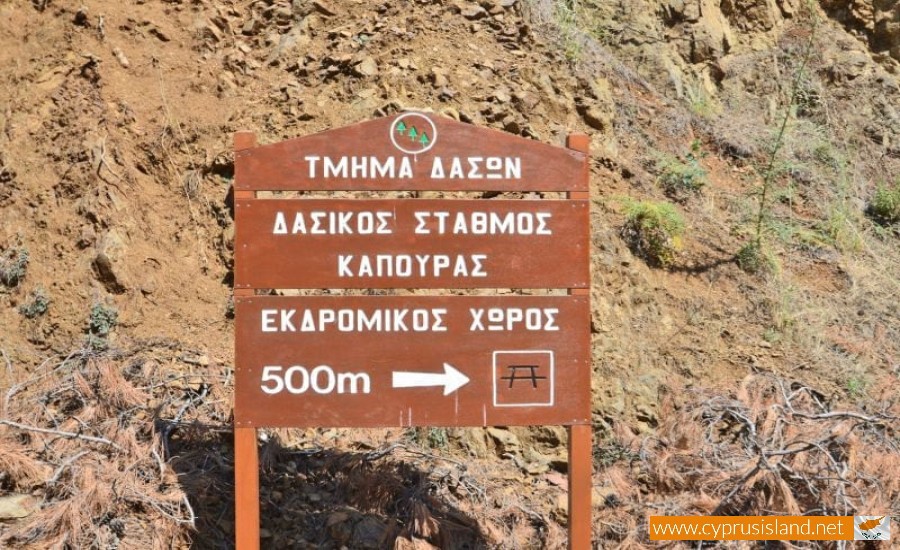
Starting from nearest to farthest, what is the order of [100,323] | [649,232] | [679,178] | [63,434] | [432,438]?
1. [63,434]
2. [432,438]
3. [100,323]
4. [649,232]
5. [679,178]

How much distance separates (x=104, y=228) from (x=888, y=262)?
6.74 m

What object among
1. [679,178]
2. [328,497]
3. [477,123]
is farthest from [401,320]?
[679,178]

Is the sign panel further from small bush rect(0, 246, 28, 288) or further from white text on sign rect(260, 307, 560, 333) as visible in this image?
small bush rect(0, 246, 28, 288)

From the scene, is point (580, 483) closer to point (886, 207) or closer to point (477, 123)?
point (477, 123)

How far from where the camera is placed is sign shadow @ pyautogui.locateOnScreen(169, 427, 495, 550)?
5117 millimetres

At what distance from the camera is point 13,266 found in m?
6.62

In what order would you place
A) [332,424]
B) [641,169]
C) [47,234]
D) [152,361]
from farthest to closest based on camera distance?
[641,169]
[47,234]
[152,361]
[332,424]

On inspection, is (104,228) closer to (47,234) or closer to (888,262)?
(47,234)

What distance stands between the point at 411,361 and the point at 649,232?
333 centimetres

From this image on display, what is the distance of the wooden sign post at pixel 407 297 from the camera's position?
4.49 m

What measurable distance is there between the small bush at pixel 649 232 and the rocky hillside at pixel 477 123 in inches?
0.7

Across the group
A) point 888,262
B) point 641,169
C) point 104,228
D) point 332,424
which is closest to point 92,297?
point 104,228

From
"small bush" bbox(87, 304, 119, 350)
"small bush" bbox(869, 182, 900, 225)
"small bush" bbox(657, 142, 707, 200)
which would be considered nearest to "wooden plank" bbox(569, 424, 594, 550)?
"small bush" bbox(87, 304, 119, 350)

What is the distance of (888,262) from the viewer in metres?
8.29
